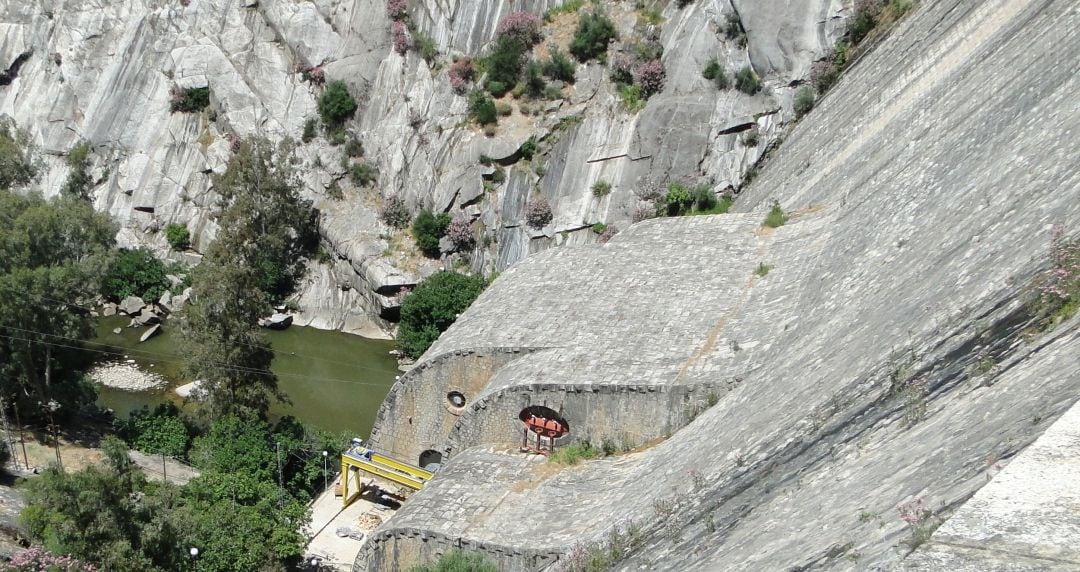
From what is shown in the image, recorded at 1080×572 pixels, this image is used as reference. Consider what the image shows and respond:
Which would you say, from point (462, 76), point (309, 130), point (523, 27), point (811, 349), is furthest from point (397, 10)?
point (811, 349)

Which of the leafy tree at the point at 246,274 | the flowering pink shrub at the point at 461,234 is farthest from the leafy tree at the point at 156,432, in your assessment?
the flowering pink shrub at the point at 461,234

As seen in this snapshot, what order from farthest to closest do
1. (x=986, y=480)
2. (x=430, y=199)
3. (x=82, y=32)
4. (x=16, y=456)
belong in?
1. (x=82, y=32)
2. (x=430, y=199)
3. (x=16, y=456)
4. (x=986, y=480)

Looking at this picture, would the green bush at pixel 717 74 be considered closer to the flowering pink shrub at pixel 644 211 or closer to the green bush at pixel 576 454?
the flowering pink shrub at pixel 644 211

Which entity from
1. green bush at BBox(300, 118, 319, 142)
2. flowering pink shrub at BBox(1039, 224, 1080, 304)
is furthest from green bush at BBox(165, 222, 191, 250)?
flowering pink shrub at BBox(1039, 224, 1080, 304)

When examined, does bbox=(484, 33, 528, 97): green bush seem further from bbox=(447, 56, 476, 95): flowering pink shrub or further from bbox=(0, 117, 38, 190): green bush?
bbox=(0, 117, 38, 190): green bush

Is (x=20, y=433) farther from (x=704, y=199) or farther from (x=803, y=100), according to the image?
(x=803, y=100)

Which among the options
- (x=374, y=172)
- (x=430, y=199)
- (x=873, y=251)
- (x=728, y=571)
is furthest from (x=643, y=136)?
(x=728, y=571)

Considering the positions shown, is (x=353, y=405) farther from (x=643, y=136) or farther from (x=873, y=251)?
(x=873, y=251)
